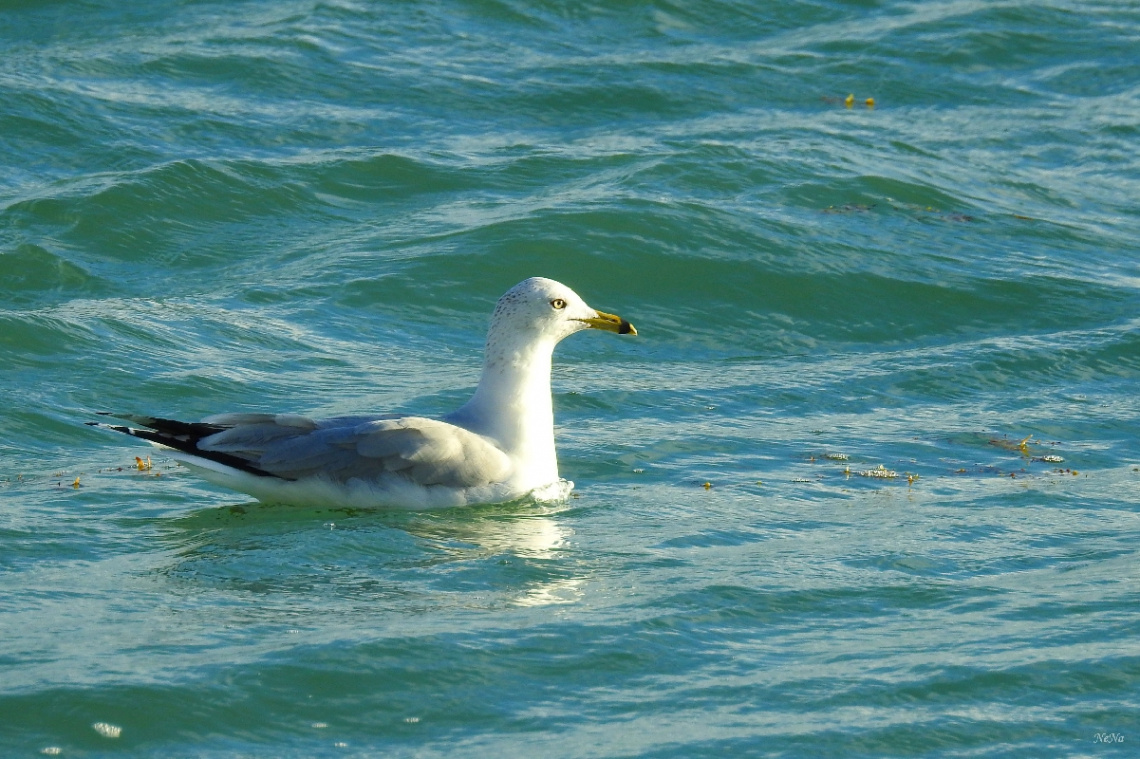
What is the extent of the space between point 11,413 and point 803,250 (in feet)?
21.1

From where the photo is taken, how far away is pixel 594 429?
9.95 metres

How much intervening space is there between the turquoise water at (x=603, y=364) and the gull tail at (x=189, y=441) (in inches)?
11.0

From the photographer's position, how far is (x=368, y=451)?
8.07 m

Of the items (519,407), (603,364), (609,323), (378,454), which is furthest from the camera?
(603,364)

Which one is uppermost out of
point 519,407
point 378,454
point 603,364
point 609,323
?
point 609,323

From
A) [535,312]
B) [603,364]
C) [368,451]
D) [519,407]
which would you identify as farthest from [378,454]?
[603,364]

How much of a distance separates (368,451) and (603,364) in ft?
12.2

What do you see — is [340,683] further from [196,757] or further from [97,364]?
[97,364]

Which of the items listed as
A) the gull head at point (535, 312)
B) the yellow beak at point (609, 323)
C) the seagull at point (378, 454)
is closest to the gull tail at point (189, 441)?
the seagull at point (378, 454)

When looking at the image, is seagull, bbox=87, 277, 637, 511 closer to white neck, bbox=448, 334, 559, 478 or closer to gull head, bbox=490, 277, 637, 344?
white neck, bbox=448, 334, 559, 478

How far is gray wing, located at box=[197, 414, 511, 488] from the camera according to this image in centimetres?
807

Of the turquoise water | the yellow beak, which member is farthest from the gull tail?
the yellow beak

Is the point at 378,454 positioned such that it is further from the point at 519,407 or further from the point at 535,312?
the point at 535,312

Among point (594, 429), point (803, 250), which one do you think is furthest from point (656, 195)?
point (594, 429)
